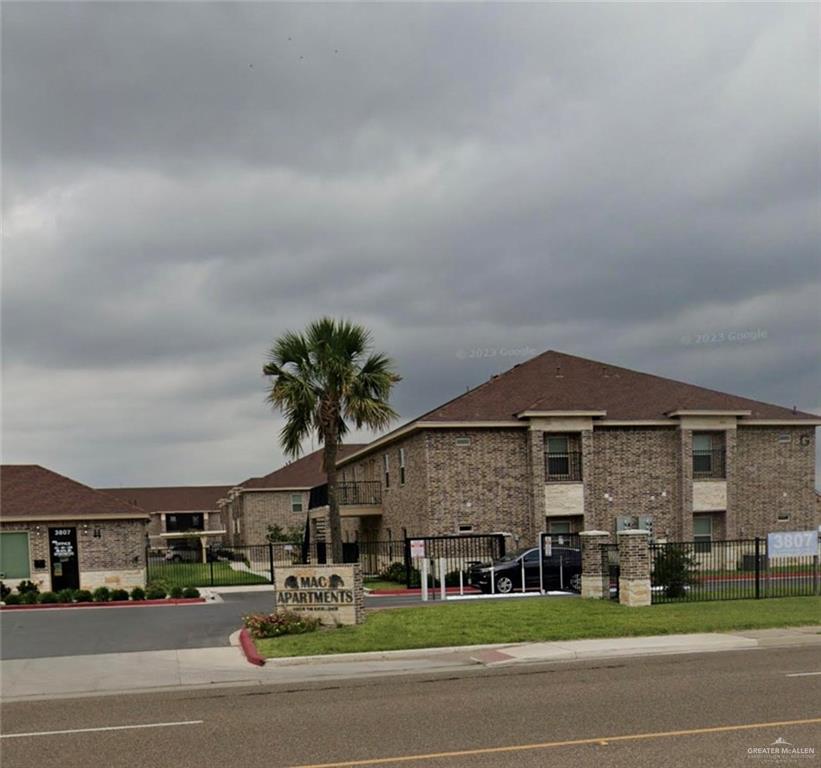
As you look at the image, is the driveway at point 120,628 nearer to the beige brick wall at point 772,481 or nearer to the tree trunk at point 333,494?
the tree trunk at point 333,494

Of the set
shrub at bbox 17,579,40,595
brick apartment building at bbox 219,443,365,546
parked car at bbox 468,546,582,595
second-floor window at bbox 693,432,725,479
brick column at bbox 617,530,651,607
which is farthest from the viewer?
brick apartment building at bbox 219,443,365,546

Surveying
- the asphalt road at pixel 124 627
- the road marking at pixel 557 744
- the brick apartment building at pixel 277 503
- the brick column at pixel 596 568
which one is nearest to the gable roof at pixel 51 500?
the asphalt road at pixel 124 627

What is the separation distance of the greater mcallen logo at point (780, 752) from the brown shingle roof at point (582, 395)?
23.8m

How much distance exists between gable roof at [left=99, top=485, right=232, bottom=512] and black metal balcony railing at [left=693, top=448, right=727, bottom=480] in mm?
70372

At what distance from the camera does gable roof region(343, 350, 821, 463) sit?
32.8m

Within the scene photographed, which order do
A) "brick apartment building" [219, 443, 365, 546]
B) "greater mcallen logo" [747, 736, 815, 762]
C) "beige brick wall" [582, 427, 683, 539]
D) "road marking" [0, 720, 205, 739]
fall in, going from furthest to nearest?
"brick apartment building" [219, 443, 365, 546] < "beige brick wall" [582, 427, 683, 539] < "road marking" [0, 720, 205, 739] < "greater mcallen logo" [747, 736, 815, 762]

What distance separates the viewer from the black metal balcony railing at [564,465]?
3306cm

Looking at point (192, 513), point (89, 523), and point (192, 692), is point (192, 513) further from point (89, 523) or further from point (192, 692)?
point (192, 692)

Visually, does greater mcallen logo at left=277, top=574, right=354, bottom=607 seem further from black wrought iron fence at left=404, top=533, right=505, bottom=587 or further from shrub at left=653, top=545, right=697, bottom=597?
black wrought iron fence at left=404, top=533, right=505, bottom=587

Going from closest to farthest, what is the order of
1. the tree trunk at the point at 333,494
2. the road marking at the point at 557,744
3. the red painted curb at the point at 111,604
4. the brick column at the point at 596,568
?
the road marking at the point at 557,744, the brick column at the point at 596,568, the red painted curb at the point at 111,604, the tree trunk at the point at 333,494

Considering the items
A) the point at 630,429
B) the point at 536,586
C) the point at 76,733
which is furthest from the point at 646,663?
the point at 630,429

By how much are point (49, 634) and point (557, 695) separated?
13309mm

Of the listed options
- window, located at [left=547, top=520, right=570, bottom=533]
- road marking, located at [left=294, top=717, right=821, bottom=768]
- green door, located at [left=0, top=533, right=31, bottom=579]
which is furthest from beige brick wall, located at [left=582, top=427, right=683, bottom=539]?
road marking, located at [left=294, top=717, right=821, bottom=768]

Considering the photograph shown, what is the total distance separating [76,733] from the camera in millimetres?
10203
